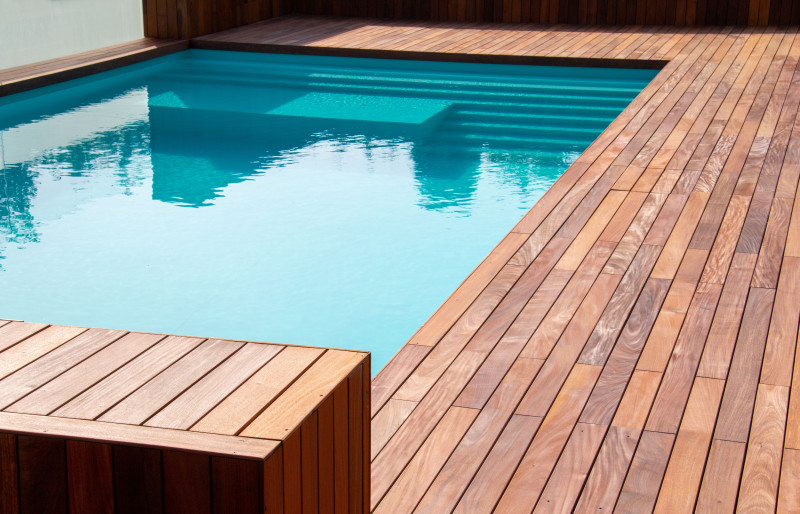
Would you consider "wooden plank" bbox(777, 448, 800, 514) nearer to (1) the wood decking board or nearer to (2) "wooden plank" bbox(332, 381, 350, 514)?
(1) the wood decking board

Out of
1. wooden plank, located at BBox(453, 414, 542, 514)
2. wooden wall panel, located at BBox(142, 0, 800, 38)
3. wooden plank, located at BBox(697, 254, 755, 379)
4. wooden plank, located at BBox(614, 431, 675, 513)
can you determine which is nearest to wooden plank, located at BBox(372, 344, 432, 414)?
wooden plank, located at BBox(453, 414, 542, 514)

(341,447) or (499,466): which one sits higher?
(341,447)

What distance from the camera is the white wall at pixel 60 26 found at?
6547 mm

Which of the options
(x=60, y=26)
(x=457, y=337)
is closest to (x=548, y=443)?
(x=457, y=337)

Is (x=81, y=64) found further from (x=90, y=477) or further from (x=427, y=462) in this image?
(x=90, y=477)

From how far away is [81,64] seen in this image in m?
6.99

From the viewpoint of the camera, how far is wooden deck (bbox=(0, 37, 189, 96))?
21.2ft

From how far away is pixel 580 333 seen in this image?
2.75 meters

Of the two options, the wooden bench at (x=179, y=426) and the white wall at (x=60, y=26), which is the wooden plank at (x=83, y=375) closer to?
the wooden bench at (x=179, y=426)

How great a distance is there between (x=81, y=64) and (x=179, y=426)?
20.2 ft

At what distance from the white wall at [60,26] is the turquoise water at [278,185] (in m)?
0.38

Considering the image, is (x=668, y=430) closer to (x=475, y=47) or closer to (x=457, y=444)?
(x=457, y=444)

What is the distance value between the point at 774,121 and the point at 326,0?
17.2 feet

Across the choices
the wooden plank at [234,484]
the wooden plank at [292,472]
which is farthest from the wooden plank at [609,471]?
the wooden plank at [234,484]
